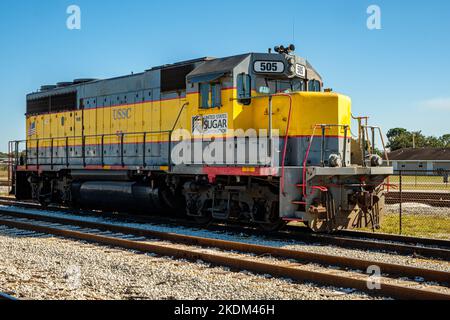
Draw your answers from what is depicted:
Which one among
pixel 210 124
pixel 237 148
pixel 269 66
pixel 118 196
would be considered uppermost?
pixel 269 66

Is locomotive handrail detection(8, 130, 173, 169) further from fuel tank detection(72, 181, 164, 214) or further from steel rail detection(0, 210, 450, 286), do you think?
steel rail detection(0, 210, 450, 286)

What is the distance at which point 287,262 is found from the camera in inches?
315

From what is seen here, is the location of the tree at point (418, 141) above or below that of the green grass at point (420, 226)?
above

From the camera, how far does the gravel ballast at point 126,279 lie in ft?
19.9

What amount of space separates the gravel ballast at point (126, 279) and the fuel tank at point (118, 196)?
160 inches

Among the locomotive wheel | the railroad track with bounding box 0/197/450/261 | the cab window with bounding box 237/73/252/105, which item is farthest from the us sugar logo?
the railroad track with bounding box 0/197/450/261

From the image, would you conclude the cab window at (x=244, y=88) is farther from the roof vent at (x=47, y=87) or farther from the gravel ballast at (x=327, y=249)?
the roof vent at (x=47, y=87)

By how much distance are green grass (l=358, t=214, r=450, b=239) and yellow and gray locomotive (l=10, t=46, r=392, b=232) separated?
129 cm

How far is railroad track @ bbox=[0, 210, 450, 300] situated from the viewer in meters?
6.25

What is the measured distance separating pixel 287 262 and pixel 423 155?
66.7m

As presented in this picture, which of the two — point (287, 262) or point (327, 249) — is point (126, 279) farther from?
point (327, 249)

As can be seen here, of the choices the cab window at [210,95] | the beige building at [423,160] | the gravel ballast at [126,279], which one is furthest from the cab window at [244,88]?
the beige building at [423,160]

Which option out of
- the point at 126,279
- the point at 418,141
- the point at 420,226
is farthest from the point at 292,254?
the point at 418,141
